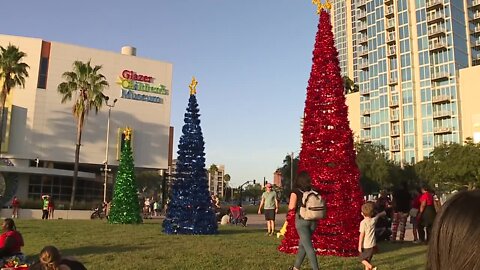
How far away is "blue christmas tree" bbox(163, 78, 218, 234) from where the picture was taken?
1589cm

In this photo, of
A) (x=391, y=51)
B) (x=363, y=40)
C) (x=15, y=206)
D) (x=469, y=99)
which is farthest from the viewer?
(x=363, y=40)

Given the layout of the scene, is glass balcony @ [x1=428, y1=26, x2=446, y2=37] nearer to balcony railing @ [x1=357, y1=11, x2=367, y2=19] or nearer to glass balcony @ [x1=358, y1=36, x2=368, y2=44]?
glass balcony @ [x1=358, y1=36, x2=368, y2=44]

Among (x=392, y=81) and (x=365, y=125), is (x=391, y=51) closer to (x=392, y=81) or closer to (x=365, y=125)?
(x=392, y=81)

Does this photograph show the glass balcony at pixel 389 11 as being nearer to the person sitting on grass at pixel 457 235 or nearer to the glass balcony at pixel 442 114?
the glass balcony at pixel 442 114

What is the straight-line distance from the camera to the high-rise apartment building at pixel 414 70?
74.1m

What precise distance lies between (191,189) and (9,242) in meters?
8.67

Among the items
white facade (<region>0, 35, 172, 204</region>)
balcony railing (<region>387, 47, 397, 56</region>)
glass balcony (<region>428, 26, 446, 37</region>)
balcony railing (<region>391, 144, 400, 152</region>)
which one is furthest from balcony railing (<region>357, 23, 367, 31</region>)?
white facade (<region>0, 35, 172, 204</region>)

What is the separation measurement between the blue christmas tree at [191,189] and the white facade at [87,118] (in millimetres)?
37156

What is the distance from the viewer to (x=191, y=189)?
630 inches

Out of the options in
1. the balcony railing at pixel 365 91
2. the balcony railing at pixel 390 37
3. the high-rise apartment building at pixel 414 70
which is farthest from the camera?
the balcony railing at pixel 365 91

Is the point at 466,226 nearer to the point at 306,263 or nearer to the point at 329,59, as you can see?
the point at 306,263

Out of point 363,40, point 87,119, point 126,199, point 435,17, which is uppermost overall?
point 363,40

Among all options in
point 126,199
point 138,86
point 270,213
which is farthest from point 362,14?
point 270,213

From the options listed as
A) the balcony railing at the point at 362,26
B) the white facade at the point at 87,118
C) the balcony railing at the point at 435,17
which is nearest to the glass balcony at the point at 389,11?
the balcony railing at the point at 362,26
